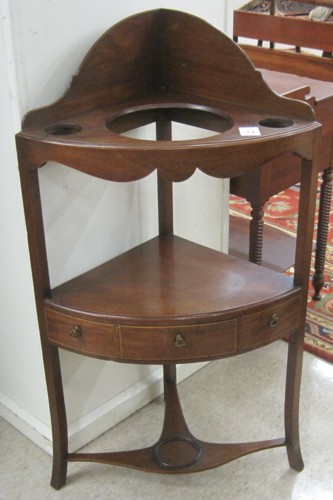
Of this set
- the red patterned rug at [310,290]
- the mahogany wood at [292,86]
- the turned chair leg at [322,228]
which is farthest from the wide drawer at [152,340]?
the turned chair leg at [322,228]

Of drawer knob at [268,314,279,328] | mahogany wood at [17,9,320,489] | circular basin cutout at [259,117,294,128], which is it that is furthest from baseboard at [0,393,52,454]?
circular basin cutout at [259,117,294,128]

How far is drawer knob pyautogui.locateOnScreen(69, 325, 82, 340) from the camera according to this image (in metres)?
1.27

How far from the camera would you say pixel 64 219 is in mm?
1401

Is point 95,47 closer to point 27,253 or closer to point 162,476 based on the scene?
point 27,253

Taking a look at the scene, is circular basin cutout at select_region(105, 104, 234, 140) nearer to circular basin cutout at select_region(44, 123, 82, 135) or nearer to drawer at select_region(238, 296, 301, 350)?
circular basin cutout at select_region(44, 123, 82, 135)

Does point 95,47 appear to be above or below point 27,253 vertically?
above

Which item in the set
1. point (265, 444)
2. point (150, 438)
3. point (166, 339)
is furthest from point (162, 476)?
point (166, 339)

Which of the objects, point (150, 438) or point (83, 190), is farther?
point (150, 438)

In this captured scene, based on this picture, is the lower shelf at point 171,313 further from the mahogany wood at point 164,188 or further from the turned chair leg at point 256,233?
the turned chair leg at point 256,233

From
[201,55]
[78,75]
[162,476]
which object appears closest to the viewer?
[78,75]

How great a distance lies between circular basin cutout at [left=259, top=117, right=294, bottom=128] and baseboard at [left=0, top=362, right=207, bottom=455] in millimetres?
818

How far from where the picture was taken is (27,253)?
141 centimetres

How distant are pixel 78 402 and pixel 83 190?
1.75 ft

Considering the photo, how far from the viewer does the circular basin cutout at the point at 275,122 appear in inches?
49.1
